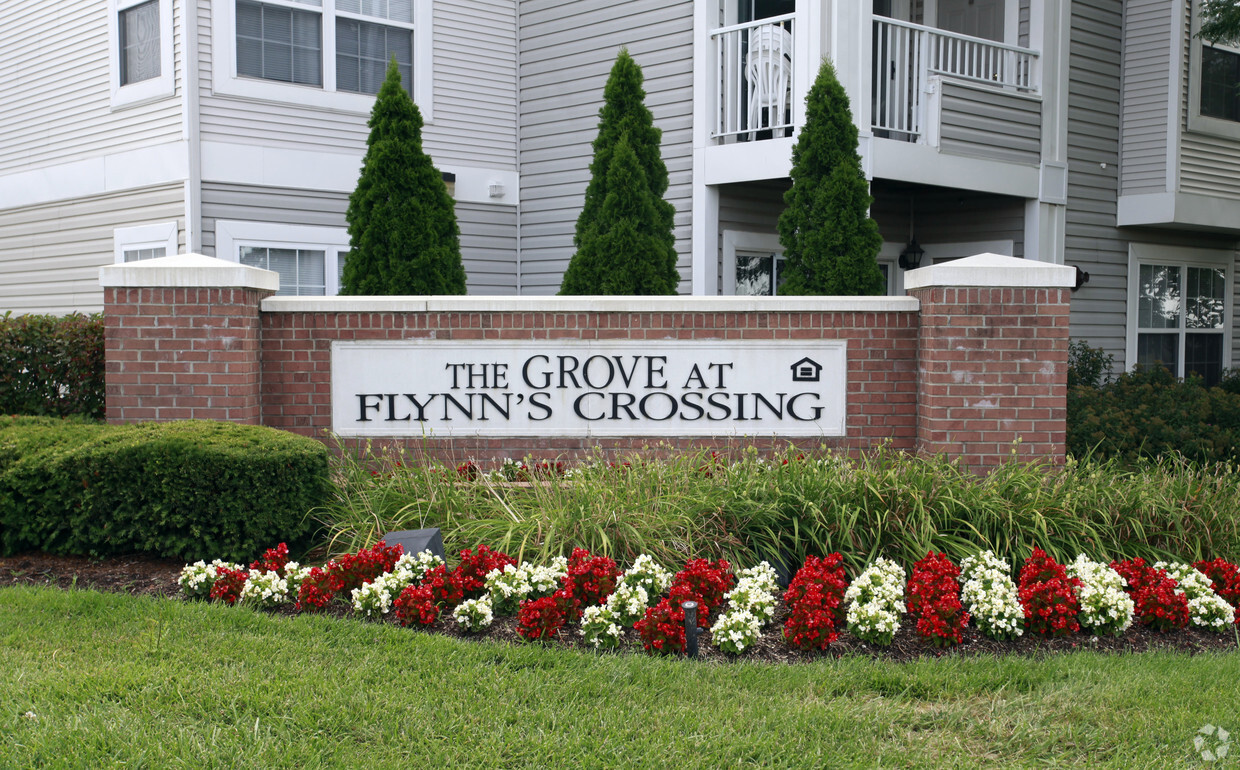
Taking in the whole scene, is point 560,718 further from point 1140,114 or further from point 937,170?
point 1140,114

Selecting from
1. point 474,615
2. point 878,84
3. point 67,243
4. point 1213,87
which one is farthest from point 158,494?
point 1213,87

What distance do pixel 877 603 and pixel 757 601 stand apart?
0.53 m

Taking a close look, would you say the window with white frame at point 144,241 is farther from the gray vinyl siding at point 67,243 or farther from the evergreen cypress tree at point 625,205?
the evergreen cypress tree at point 625,205

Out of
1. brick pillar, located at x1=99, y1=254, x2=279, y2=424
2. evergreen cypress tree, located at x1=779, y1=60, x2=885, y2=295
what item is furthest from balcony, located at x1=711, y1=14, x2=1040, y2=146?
brick pillar, located at x1=99, y1=254, x2=279, y2=424

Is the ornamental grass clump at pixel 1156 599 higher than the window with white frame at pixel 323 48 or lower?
lower

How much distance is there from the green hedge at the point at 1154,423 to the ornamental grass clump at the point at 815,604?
4125 millimetres

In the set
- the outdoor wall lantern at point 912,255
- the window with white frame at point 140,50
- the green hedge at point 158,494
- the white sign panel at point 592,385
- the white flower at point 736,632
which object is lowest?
the white flower at point 736,632

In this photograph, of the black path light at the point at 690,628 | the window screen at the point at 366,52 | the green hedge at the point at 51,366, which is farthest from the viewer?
the window screen at the point at 366,52

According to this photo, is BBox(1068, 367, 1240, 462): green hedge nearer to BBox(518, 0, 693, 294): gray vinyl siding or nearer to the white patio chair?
the white patio chair

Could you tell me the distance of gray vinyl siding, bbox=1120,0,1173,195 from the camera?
13.5 metres

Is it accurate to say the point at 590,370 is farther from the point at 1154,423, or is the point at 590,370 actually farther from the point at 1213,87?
the point at 1213,87

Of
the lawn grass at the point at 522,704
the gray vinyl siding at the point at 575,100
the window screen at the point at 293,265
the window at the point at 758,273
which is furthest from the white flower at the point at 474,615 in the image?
the window at the point at 758,273

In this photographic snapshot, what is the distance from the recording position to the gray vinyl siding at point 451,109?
10.8 m

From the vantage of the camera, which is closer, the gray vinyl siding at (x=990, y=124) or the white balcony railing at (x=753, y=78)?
the white balcony railing at (x=753, y=78)
